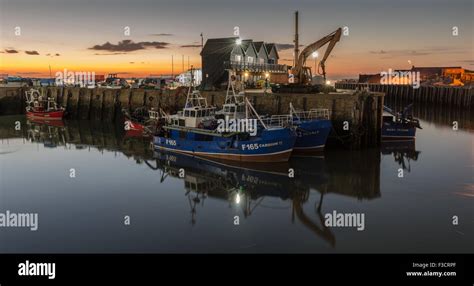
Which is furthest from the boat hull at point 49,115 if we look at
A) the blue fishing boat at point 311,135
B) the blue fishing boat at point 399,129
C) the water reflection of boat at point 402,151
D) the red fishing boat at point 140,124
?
the water reflection of boat at point 402,151

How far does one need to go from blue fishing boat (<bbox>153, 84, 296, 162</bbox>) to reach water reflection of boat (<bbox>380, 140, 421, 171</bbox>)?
7.12m

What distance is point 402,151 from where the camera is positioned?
29.2 metres

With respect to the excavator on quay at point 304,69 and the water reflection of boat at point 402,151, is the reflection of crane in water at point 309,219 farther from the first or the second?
the excavator on quay at point 304,69

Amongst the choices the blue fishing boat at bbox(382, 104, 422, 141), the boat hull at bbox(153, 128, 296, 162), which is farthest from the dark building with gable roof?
the boat hull at bbox(153, 128, 296, 162)

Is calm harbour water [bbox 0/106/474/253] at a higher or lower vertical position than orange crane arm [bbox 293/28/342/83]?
lower

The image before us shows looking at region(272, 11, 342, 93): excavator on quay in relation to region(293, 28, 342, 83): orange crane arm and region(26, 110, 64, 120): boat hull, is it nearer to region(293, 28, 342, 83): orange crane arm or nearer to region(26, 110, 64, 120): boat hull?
region(293, 28, 342, 83): orange crane arm

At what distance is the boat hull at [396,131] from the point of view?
32.1 meters

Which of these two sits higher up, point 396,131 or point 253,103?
point 253,103

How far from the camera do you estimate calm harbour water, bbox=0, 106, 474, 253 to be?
556 inches

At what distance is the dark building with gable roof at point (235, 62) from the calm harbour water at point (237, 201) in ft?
83.3

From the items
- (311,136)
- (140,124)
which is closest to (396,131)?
(311,136)

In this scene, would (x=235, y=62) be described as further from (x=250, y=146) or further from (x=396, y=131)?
(x=250, y=146)

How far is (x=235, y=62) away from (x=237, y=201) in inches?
1527

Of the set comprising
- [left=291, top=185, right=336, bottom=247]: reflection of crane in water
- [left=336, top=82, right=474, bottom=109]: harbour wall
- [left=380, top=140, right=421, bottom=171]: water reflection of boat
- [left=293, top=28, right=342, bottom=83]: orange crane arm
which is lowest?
[left=291, top=185, right=336, bottom=247]: reflection of crane in water
